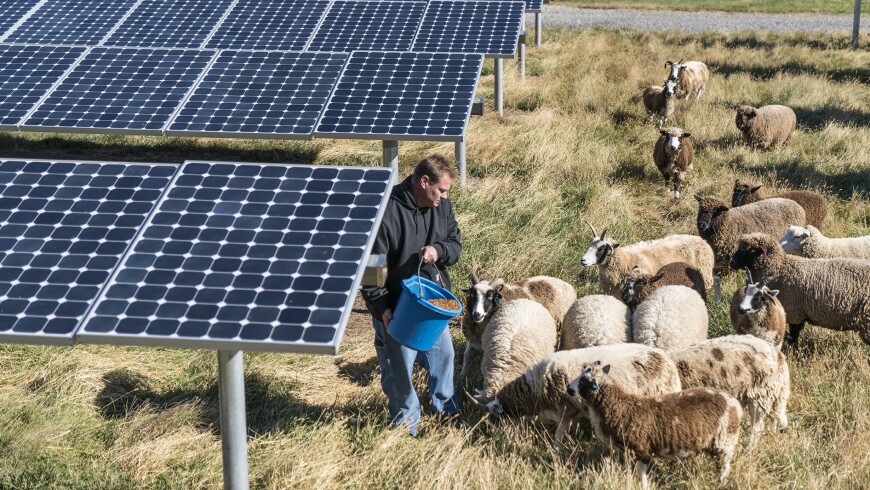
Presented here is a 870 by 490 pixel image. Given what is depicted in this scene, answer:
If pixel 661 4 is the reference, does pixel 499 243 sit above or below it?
above

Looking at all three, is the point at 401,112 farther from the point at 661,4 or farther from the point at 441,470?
the point at 661,4

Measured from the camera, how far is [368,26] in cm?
1420

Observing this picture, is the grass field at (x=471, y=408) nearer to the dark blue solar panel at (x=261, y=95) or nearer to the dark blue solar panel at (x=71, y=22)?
the dark blue solar panel at (x=71, y=22)

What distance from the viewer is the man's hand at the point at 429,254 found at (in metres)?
6.14

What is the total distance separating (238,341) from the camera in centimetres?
420

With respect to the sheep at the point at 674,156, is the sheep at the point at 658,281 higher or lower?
higher

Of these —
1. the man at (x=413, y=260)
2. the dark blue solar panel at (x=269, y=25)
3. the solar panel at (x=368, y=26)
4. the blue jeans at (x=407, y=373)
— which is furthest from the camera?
the dark blue solar panel at (x=269, y=25)

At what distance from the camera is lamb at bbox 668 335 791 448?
6.60 metres

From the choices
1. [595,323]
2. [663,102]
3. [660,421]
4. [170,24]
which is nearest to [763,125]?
[663,102]

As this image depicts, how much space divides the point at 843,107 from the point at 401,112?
1155 centimetres

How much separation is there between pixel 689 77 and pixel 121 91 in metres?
12.1

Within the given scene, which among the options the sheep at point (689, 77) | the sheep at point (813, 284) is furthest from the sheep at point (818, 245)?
the sheep at point (689, 77)

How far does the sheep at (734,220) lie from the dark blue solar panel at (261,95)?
4.77 m

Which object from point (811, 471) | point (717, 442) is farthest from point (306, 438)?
point (811, 471)
